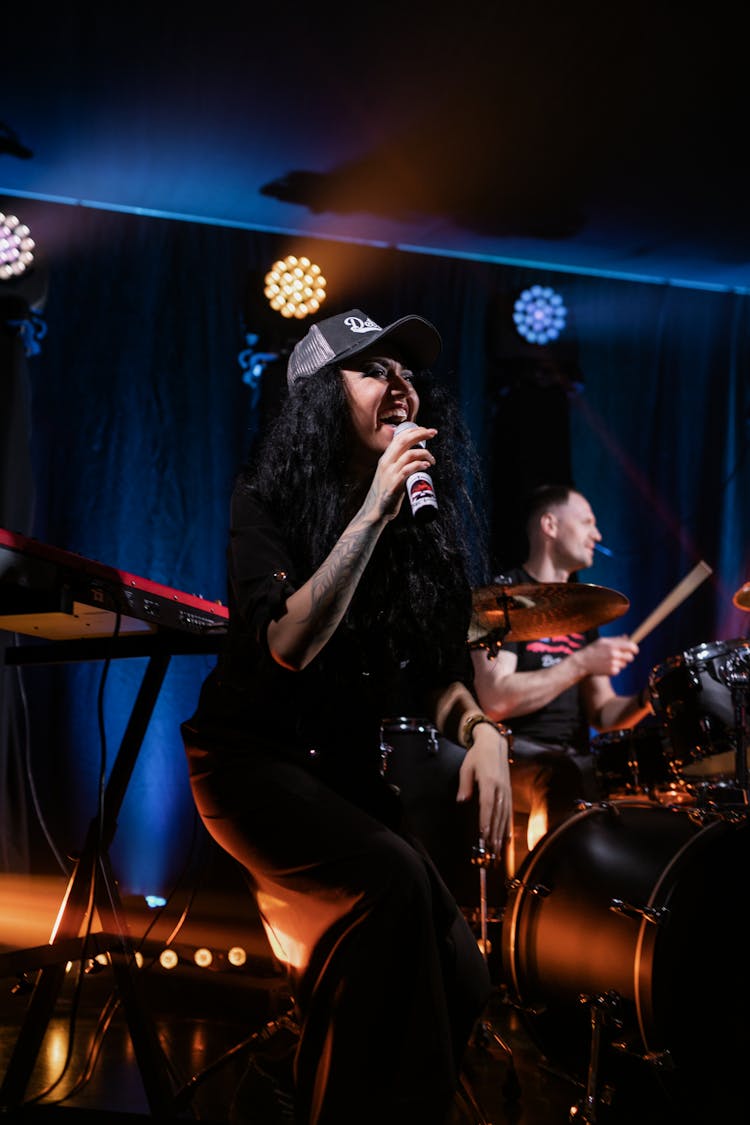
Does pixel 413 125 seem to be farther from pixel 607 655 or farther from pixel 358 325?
Answer: pixel 358 325

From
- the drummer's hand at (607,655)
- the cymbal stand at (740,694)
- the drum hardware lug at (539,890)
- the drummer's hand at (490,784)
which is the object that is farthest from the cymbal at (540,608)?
the drummer's hand at (490,784)

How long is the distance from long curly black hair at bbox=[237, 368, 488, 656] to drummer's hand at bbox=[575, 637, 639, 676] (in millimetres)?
1678

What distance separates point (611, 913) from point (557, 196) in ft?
14.6

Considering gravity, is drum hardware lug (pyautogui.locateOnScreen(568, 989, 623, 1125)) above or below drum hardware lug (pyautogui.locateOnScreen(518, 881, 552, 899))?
below

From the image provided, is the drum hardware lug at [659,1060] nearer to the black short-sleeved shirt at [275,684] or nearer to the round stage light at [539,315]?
the black short-sleeved shirt at [275,684]

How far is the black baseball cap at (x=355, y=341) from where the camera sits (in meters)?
2.10

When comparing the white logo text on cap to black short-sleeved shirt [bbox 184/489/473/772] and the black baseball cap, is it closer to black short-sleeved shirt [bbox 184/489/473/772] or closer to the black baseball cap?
the black baseball cap

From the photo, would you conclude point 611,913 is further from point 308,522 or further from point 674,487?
point 674,487

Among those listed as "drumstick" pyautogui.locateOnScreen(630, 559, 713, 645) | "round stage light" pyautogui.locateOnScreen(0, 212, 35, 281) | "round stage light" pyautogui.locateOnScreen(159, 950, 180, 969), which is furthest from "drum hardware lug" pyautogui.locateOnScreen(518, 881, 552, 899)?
"round stage light" pyautogui.locateOnScreen(0, 212, 35, 281)

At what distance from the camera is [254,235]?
572 centimetres

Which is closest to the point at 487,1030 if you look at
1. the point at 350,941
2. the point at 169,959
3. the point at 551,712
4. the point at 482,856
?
the point at 482,856

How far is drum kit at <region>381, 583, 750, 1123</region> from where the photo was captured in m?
2.18

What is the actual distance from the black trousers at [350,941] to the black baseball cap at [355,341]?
0.91 m

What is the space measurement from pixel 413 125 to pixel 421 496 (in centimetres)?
398
